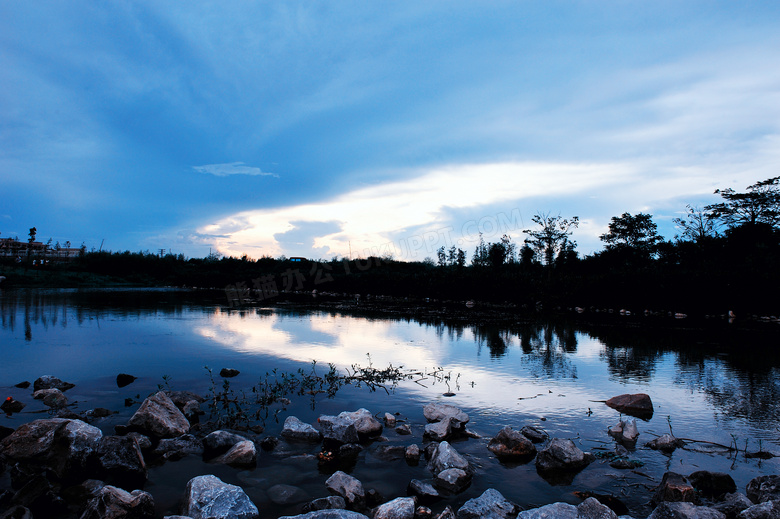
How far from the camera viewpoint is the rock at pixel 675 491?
384cm

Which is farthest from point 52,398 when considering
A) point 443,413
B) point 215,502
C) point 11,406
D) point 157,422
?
point 443,413

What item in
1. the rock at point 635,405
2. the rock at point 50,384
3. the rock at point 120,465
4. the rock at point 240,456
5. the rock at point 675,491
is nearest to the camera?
the rock at point 675,491

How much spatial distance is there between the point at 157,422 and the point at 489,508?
160 inches

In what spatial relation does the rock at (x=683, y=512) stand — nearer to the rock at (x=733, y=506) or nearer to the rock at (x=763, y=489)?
the rock at (x=733, y=506)

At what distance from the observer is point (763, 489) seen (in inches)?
154

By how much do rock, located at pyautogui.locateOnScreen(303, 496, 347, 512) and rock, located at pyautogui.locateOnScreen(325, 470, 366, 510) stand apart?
0.15 metres

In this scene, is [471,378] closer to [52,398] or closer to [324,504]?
[324,504]

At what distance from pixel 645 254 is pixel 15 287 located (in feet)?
191

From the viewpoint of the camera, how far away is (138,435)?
498 centimetres

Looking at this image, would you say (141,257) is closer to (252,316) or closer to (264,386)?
(252,316)

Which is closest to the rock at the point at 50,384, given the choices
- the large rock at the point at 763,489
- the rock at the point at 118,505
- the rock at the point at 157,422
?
the rock at the point at 157,422

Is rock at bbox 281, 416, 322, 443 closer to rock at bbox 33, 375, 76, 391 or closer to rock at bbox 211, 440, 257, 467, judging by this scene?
rock at bbox 211, 440, 257, 467

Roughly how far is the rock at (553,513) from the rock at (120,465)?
11.9 feet

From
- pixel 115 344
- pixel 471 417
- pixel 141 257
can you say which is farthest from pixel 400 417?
pixel 141 257
